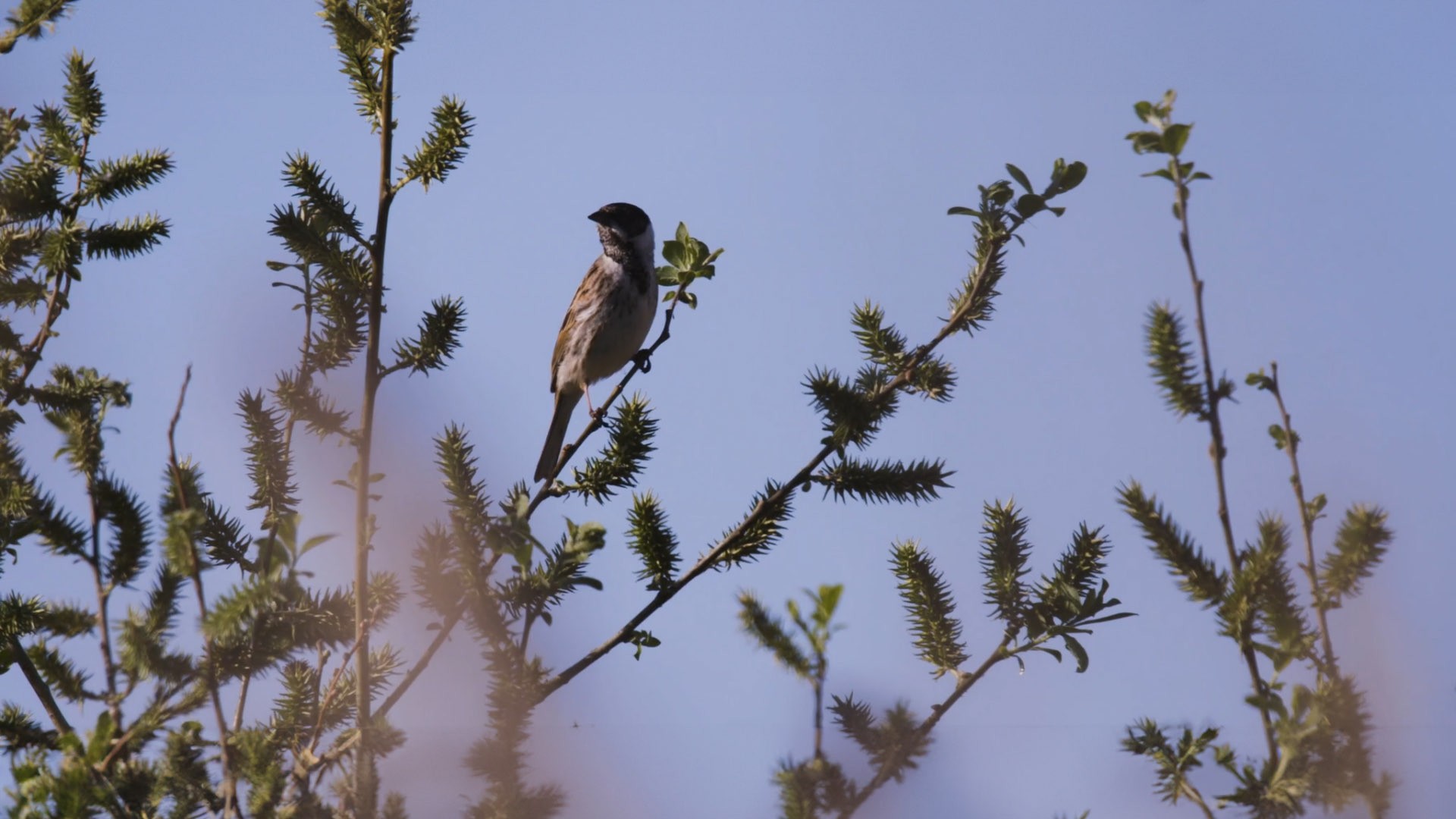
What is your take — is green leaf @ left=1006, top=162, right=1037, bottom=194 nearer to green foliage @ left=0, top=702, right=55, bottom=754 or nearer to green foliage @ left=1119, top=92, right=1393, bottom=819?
green foliage @ left=1119, top=92, right=1393, bottom=819

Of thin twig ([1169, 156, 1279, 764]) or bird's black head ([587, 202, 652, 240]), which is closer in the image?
thin twig ([1169, 156, 1279, 764])

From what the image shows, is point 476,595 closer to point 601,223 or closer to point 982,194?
point 982,194

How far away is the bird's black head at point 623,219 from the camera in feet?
25.8

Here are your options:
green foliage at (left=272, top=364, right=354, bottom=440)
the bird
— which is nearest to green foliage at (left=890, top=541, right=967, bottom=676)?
green foliage at (left=272, top=364, right=354, bottom=440)

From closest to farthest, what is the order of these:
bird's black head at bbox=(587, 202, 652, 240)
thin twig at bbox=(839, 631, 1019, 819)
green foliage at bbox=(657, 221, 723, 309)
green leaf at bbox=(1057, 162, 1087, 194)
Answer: thin twig at bbox=(839, 631, 1019, 819), green leaf at bbox=(1057, 162, 1087, 194), green foliage at bbox=(657, 221, 723, 309), bird's black head at bbox=(587, 202, 652, 240)

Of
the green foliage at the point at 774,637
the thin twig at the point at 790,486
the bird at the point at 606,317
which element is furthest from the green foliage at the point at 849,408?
the bird at the point at 606,317

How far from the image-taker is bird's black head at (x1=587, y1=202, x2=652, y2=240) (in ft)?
25.8

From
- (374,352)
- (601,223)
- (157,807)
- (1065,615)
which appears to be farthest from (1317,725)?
(601,223)

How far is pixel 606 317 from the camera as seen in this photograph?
24.2 feet

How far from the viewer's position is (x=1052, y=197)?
269 centimetres

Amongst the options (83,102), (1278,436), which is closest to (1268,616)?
(1278,436)

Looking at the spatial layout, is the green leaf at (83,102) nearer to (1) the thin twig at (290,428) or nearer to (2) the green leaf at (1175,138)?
Result: (1) the thin twig at (290,428)

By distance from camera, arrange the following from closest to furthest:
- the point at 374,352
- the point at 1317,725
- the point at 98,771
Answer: the point at 1317,725 → the point at 98,771 → the point at 374,352

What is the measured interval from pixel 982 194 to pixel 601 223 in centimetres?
546
